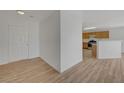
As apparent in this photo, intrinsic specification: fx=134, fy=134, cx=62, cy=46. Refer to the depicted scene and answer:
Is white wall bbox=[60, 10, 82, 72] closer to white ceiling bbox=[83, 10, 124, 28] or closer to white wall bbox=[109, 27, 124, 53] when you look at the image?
white ceiling bbox=[83, 10, 124, 28]

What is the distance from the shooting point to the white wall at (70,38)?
448 centimetres

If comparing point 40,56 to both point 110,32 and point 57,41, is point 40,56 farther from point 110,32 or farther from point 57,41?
point 110,32

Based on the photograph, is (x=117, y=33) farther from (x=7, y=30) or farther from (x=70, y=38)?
(x=7, y=30)

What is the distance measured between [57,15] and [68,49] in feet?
4.12

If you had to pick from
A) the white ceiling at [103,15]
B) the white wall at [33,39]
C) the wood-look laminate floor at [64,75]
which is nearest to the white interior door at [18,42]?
the white wall at [33,39]

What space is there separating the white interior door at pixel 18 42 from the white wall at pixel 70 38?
3014mm

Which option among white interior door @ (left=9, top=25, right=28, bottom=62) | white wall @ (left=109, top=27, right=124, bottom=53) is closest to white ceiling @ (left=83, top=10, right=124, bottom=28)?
white wall @ (left=109, top=27, right=124, bottom=53)

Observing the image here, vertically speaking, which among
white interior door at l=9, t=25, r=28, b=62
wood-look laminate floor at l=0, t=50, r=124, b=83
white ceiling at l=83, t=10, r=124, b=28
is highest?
white ceiling at l=83, t=10, r=124, b=28

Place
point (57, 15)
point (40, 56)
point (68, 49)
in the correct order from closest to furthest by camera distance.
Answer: point (57, 15) → point (68, 49) → point (40, 56)

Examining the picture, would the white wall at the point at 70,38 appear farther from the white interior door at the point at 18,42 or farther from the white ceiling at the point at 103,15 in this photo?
the white interior door at the point at 18,42

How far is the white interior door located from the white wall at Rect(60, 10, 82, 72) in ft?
9.89

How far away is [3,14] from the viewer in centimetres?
579

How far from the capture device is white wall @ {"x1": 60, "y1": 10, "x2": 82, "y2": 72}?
4.48m
